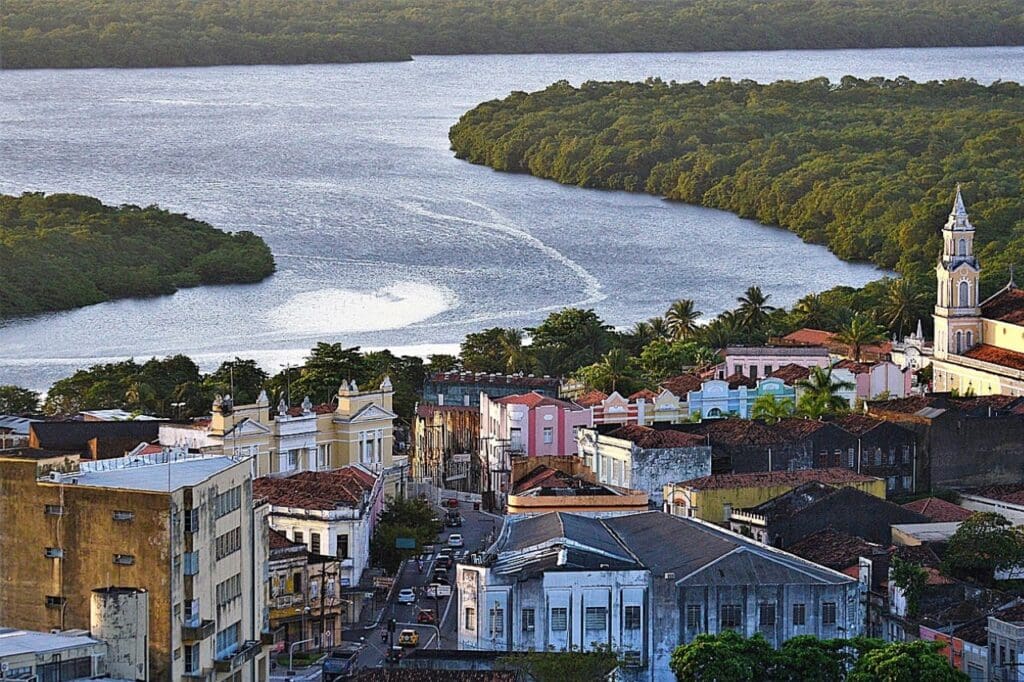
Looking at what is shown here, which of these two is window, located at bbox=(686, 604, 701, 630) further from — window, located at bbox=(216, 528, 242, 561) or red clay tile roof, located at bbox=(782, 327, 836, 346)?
red clay tile roof, located at bbox=(782, 327, 836, 346)

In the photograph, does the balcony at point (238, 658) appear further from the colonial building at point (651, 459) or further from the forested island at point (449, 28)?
the forested island at point (449, 28)

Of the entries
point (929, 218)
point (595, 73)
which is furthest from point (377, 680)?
point (595, 73)

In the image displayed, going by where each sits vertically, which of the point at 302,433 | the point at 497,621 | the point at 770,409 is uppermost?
the point at 302,433

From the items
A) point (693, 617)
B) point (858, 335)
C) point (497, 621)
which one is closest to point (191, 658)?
point (497, 621)

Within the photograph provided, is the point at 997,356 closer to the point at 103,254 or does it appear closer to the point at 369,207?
the point at 103,254

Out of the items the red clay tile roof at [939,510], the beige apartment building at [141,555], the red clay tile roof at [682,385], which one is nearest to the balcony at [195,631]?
the beige apartment building at [141,555]

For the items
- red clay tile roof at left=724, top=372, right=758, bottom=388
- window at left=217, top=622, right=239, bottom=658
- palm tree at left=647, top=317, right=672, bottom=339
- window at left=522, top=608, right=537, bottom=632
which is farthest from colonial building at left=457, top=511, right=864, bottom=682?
palm tree at left=647, top=317, right=672, bottom=339
